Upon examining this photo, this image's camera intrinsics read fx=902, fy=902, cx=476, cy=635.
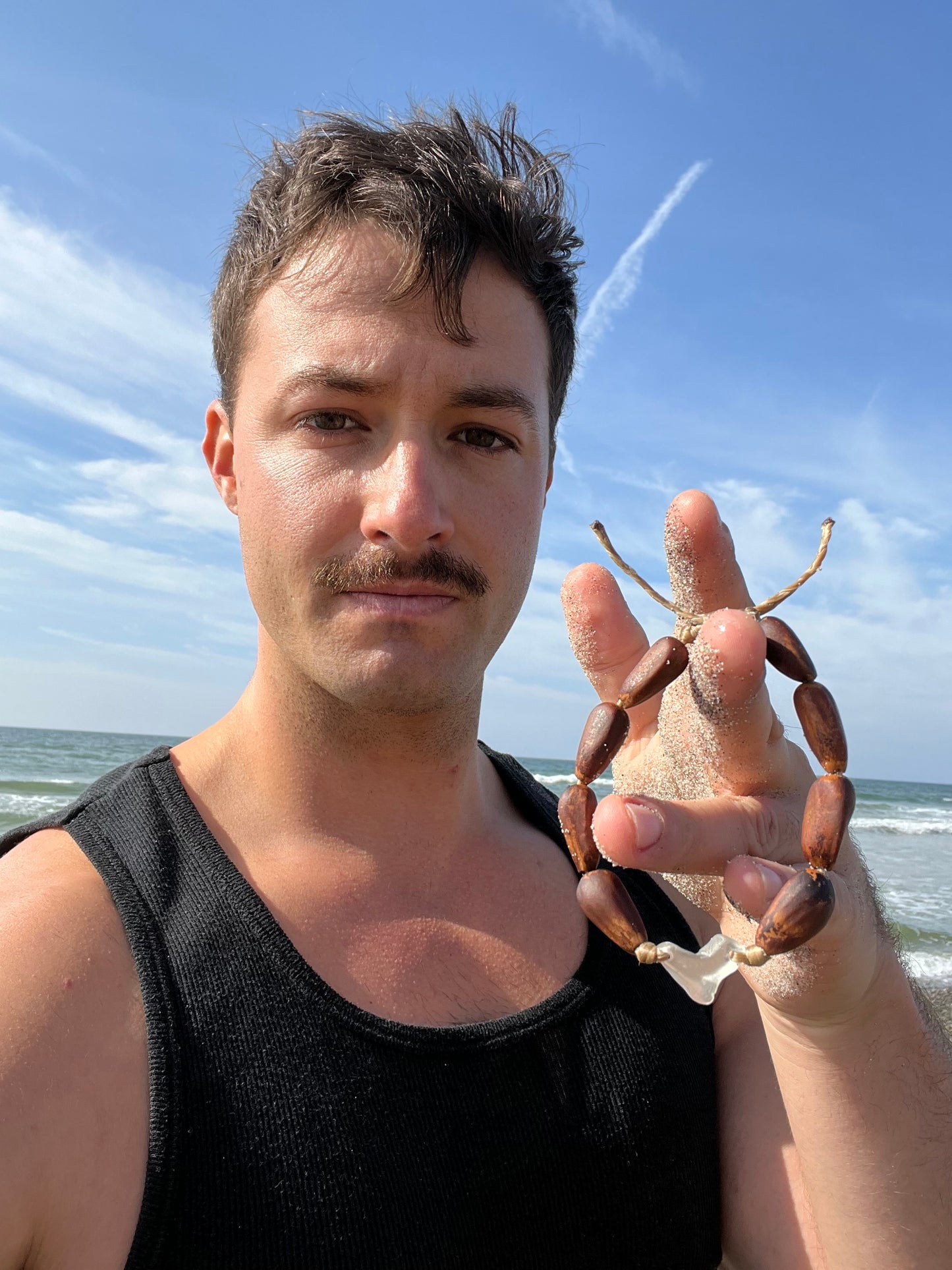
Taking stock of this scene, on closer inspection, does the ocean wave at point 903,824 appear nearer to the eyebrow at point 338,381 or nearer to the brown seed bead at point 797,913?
the eyebrow at point 338,381

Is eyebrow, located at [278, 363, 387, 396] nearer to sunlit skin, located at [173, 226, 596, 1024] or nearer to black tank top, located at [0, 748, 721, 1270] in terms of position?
sunlit skin, located at [173, 226, 596, 1024]

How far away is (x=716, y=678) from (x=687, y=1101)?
1273mm

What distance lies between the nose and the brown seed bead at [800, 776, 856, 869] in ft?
3.12

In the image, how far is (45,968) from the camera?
5.30 feet

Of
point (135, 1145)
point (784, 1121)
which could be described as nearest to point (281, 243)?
point (135, 1145)

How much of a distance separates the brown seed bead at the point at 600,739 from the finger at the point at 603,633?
0.88ft

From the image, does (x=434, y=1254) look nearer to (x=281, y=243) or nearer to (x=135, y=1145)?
(x=135, y=1145)

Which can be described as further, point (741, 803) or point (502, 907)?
point (502, 907)

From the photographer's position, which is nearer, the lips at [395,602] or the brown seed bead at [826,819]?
the brown seed bead at [826,819]

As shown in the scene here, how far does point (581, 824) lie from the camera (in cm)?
157

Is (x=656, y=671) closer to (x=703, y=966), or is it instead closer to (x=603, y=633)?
(x=603, y=633)

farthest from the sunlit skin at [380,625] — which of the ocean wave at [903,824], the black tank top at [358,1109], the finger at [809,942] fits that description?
the ocean wave at [903,824]

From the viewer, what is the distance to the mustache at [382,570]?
1953mm

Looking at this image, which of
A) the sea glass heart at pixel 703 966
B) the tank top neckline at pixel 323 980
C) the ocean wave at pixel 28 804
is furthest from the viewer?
the ocean wave at pixel 28 804
